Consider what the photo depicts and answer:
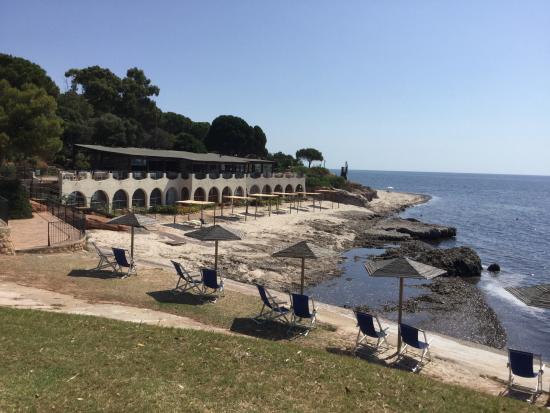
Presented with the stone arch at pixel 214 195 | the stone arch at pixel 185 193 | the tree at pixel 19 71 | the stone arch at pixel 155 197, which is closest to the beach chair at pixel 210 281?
the stone arch at pixel 155 197

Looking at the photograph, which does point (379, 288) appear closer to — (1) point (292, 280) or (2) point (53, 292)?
(1) point (292, 280)

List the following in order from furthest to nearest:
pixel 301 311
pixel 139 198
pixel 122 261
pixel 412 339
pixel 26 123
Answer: pixel 139 198 → pixel 26 123 → pixel 122 261 → pixel 301 311 → pixel 412 339

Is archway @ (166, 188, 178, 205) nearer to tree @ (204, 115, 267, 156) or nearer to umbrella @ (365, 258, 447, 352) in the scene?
umbrella @ (365, 258, 447, 352)

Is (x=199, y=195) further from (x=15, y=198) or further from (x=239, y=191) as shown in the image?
(x=15, y=198)

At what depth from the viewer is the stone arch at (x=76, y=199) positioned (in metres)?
32.2

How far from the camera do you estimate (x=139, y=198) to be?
40.1m

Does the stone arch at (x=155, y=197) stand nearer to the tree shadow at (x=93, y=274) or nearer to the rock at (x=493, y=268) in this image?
the tree shadow at (x=93, y=274)

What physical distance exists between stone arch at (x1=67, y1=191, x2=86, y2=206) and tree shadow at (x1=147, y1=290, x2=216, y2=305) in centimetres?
2061

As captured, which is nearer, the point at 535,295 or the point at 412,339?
the point at 412,339

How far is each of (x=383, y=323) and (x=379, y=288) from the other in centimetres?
874

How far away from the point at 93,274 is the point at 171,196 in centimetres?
2785

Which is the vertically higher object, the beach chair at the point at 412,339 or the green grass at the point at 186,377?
the green grass at the point at 186,377

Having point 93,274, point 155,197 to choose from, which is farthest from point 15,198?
point 155,197

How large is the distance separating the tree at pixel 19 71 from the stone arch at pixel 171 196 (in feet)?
57.4
